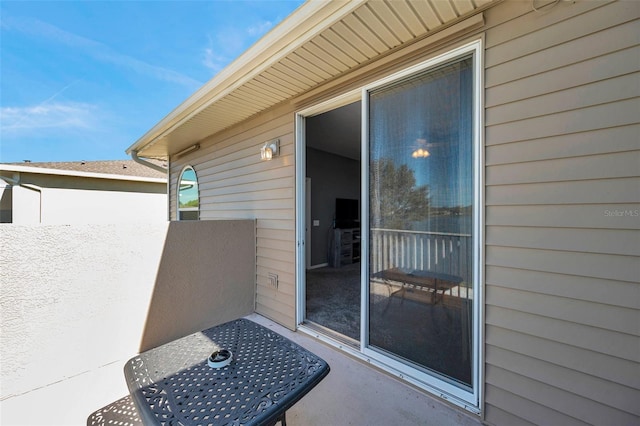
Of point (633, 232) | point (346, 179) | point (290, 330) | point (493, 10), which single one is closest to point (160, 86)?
point (346, 179)

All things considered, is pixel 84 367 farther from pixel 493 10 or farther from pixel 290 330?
pixel 493 10

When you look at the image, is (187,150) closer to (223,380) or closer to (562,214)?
(223,380)

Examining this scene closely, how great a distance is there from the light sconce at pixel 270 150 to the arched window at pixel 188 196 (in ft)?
7.55

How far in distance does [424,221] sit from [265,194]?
2031mm

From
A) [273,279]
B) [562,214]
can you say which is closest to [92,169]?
[273,279]

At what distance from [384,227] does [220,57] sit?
20.0ft

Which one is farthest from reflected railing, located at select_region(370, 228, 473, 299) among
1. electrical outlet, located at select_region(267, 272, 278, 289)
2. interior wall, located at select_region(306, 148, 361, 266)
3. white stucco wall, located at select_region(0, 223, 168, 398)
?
interior wall, located at select_region(306, 148, 361, 266)

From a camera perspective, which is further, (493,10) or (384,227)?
(384,227)

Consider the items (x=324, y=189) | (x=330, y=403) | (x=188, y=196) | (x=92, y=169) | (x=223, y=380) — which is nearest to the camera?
(x=223, y=380)

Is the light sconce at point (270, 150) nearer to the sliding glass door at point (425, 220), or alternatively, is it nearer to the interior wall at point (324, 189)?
Answer: the sliding glass door at point (425, 220)

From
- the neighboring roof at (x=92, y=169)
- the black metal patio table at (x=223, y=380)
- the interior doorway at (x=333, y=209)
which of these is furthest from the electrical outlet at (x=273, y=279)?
the neighboring roof at (x=92, y=169)

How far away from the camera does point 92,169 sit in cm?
816

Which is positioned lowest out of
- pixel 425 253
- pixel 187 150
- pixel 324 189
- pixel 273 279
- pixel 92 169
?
pixel 273 279

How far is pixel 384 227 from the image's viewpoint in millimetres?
2064
